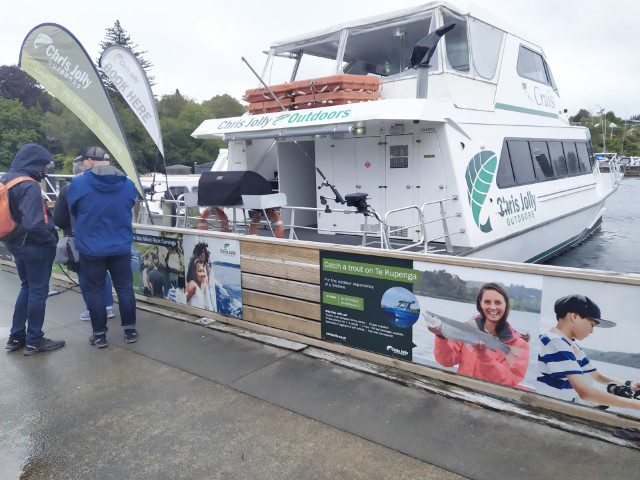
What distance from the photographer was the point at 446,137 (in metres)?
6.84

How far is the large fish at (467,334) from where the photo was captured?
11.9 ft

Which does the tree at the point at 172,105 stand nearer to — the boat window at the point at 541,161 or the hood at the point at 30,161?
the boat window at the point at 541,161

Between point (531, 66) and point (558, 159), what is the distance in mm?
2030

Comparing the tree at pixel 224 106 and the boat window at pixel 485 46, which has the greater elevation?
the tree at pixel 224 106

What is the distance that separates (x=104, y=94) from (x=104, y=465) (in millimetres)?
5745

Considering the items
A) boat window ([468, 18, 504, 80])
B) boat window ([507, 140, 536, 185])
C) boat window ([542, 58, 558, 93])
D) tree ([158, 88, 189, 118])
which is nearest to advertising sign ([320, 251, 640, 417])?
boat window ([507, 140, 536, 185])

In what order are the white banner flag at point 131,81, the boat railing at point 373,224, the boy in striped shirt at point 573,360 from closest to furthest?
the boy in striped shirt at point 573,360 < the boat railing at point 373,224 < the white banner flag at point 131,81

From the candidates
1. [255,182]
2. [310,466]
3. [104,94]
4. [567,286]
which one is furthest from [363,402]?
[104,94]

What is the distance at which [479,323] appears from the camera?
146 inches

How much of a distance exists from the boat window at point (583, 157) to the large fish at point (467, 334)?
963 cm

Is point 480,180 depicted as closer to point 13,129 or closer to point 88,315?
point 88,315

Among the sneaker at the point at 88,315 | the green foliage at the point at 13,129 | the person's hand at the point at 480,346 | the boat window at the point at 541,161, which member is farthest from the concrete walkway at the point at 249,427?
the green foliage at the point at 13,129

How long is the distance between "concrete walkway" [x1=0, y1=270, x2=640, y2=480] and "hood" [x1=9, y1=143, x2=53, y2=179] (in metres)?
1.84

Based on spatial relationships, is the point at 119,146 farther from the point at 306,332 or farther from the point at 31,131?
the point at 31,131
